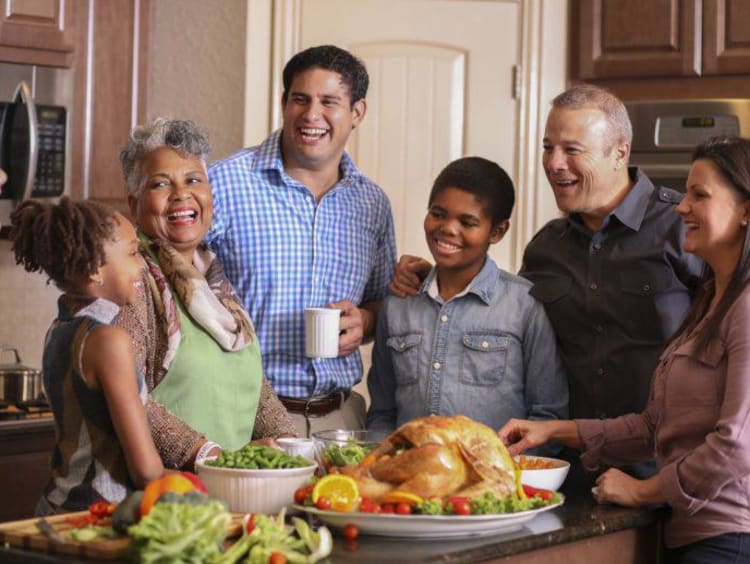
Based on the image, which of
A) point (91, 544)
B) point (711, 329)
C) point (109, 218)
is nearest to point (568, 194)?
point (711, 329)

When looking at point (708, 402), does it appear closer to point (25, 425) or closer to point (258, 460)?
point (258, 460)

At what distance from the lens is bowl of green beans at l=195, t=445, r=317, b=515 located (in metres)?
2.09

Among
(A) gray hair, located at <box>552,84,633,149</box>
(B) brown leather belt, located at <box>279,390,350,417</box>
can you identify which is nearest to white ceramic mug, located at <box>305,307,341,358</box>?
(B) brown leather belt, located at <box>279,390,350,417</box>

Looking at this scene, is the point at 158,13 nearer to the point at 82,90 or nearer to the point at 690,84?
the point at 82,90

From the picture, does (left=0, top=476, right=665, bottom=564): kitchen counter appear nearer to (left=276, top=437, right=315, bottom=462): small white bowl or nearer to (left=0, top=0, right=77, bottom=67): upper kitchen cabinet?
(left=276, top=437, right=315, bottom=462): small white bowl

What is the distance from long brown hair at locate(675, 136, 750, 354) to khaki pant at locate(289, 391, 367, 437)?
1.02 metres

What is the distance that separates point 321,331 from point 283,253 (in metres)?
0.33

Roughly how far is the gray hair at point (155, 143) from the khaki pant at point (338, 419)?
734mm

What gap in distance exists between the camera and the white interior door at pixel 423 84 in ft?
15.2

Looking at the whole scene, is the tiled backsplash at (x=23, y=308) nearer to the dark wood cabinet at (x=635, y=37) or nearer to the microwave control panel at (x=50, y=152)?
the microwave control panel at (x=50, y=152)

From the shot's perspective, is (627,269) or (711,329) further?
(627,269)

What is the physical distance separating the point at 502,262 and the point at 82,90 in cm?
161

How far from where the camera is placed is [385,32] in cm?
464

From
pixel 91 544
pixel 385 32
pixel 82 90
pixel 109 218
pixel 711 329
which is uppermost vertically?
pixel 385 32
